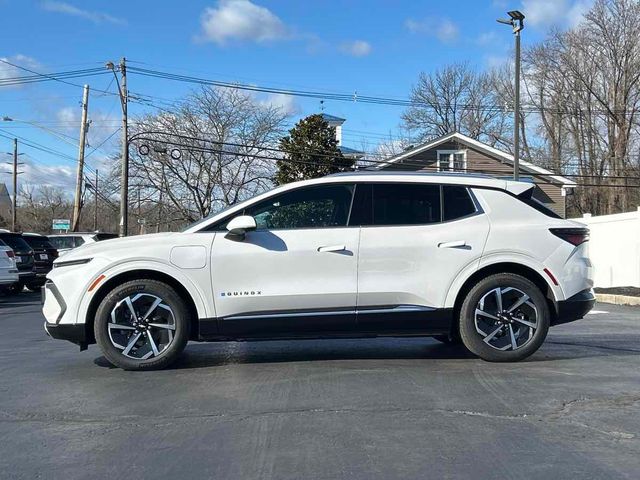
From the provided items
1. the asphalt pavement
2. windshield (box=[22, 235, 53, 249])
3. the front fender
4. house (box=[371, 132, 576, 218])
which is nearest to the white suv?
the front fender

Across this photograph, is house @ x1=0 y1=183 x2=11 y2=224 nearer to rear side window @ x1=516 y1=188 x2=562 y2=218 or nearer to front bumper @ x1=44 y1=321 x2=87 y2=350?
front bumper @ x1=44 y1=321 x2=87 y2=350

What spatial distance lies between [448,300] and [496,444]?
7.19 feet

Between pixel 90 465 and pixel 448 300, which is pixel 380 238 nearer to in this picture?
pixel 448 300

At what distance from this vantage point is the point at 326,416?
4684 mm

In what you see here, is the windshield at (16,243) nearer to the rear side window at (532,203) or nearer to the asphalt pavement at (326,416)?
the asphalt pavement at (326,416)

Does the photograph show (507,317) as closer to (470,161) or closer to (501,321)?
(501,321)

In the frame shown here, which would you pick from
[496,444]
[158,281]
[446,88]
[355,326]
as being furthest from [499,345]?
[446,88]

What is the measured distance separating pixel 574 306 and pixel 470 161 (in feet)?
95.5

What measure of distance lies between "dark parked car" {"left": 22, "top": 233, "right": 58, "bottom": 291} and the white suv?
1483 centimetres

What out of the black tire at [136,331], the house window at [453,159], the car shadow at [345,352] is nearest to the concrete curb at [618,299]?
the car shadow at [345,352]

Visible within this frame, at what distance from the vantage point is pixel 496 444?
13.5 ft

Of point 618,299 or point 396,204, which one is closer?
point 396,204

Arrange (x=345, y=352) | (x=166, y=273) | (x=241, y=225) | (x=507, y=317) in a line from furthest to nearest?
(x=345, y=352) → (x=507, y=317) → (x=166, y=273) → (x=241, y=225)

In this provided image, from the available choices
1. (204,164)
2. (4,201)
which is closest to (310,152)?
(204,164)
